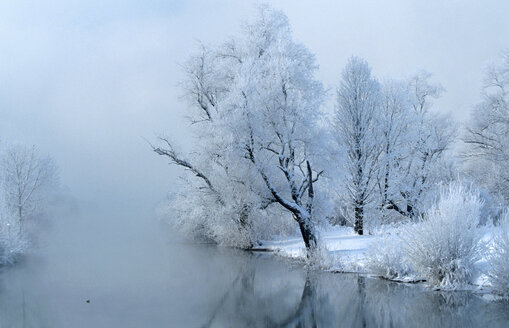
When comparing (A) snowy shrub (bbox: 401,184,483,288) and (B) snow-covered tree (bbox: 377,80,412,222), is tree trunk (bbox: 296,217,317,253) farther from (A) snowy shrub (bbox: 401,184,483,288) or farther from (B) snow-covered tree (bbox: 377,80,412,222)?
(A) snowy shrub (bbox: 401,184,483,288)

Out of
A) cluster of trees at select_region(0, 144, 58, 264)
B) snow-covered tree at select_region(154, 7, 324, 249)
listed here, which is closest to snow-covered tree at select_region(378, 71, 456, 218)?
snow-covered tree at select_region(154, 7, 324, 249)

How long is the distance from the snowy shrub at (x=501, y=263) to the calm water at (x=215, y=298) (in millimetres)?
552

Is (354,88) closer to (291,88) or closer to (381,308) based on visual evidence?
(291,88)

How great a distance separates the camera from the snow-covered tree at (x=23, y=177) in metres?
30.2

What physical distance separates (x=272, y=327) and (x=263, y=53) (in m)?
15.0

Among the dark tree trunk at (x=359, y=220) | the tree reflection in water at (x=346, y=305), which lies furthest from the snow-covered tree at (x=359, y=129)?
the tree reflection in water at (x=346, y=305)

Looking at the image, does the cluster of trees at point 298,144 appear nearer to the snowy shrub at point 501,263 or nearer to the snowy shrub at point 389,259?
the snowy shrub at point 389,259

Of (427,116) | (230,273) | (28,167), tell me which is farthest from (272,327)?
(28,167)

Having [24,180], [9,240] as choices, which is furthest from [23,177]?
[9,240]

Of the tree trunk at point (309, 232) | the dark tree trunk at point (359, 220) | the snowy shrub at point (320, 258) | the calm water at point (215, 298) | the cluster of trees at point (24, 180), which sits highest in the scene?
the cluster of trees at point (24, 180)

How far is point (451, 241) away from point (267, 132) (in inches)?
335

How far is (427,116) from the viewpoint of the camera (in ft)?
89.7

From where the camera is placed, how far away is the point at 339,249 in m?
19.3

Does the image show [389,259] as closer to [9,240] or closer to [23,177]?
[9,240]
